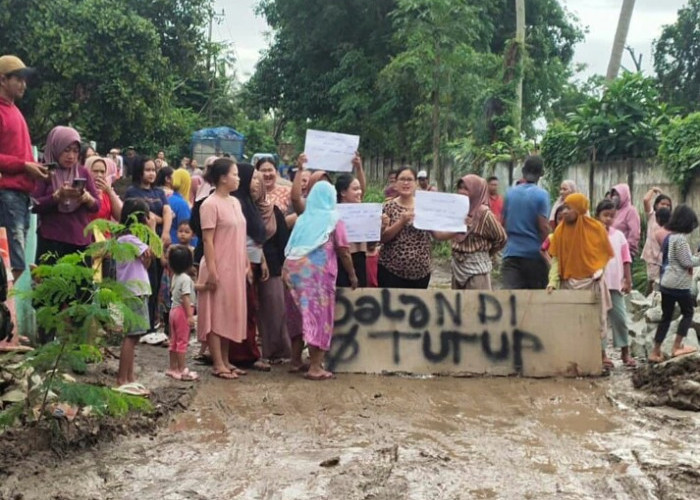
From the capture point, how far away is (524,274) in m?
9.21

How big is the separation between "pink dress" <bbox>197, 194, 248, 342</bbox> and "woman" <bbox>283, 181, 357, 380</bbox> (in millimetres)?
483

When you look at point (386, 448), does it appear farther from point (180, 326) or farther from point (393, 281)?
point (393, 281)

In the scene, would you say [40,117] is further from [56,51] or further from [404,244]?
[404,244]

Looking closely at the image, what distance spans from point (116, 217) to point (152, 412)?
10.0 feet

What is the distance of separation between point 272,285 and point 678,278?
3801 millimetres

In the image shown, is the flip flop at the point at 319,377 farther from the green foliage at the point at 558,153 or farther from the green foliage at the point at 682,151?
the green foliage at the point at 558,153

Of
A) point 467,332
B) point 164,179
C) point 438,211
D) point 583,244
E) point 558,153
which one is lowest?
point 467,332

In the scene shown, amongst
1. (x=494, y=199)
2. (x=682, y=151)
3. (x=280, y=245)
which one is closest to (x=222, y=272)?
(x=280, y=245)

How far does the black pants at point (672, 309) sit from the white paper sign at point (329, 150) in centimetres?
325

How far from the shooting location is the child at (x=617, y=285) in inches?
357

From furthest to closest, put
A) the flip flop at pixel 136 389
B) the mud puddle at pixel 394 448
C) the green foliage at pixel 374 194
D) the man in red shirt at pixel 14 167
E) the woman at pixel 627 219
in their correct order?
1. the green foliage at pixel 374 194
2. the woman at pixel 627 219
3. the man in red shirt at pixel 14 167
4. the flip flop at pixel 136 389
5. the mud puddle at pixel 394 448

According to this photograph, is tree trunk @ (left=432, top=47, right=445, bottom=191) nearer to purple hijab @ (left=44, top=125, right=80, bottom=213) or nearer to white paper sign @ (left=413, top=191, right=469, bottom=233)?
white paper sign @ (left=413, top=191, right=469, bottom=233)

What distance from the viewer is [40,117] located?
871 inches

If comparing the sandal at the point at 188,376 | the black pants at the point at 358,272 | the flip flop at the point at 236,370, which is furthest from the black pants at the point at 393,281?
the sandal at the point at 188,376
